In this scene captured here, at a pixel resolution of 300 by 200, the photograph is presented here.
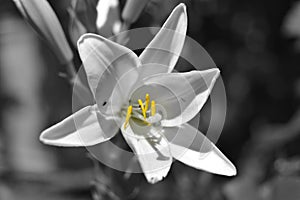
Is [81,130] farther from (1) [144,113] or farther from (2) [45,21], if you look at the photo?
(2) [45,21]

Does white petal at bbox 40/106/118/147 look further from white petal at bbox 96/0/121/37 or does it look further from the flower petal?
white petal at bbox 96/0/121/37

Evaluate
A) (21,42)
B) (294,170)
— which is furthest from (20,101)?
(294,170)

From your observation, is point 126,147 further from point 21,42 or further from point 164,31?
point 21,42

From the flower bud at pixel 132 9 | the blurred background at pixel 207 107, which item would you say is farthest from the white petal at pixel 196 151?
the blurred background at pixel 207 107

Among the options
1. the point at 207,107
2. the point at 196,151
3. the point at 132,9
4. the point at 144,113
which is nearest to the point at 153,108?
the point at 144,113

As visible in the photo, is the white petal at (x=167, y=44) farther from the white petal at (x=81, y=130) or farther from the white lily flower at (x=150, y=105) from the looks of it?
the white petal at (x=81, y=130)
